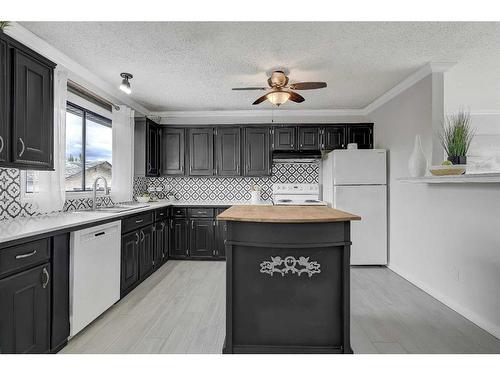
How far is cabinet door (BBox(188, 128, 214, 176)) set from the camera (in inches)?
202

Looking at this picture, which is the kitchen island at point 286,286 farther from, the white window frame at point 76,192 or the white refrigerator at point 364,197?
the white refrigerator at point 364,197

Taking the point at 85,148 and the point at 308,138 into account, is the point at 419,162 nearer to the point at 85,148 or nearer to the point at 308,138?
the point at 308,138

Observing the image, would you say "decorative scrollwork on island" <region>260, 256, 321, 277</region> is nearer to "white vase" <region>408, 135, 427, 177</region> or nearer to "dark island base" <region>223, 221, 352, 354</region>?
"dark island base" <region>223, 221, 352, 354</region>

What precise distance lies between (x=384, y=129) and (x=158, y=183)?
12.8 ft

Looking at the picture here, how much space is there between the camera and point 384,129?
462cm

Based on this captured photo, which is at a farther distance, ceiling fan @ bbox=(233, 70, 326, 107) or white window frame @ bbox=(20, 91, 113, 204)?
ceiling fan @ bbox=(233, 70, 326, 107)

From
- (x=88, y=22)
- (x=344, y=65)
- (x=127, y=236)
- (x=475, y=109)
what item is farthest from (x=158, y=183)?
(x=475, y=109)

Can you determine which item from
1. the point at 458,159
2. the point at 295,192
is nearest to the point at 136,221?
the point at 295,192

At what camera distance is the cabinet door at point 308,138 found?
5.08 m

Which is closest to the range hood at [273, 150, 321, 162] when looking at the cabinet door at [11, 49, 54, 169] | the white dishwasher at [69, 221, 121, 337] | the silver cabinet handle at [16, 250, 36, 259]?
the white dishwasher at [69, 221, 121, 337]

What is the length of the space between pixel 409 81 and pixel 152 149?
3840 millimetres

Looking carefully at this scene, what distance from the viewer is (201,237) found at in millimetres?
4773

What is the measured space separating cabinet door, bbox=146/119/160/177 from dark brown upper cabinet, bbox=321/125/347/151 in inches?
111

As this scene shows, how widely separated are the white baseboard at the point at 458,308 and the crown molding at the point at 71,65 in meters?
4.45
